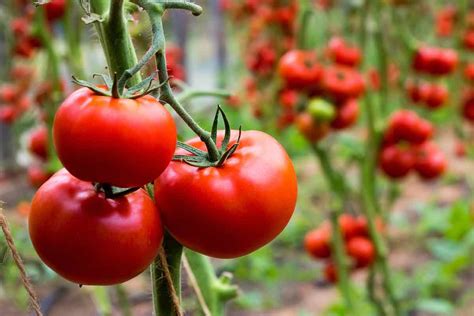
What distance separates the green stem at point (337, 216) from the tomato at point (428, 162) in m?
0.29

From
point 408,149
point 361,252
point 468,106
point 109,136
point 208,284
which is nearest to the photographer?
point 109,136

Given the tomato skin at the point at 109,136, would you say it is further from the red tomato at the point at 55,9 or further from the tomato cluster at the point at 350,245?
the tomato cluster at the point at 350,245

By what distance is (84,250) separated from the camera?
0.41 m

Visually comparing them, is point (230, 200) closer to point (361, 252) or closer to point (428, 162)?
point (361, 252)

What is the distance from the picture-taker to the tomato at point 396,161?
5.24 ft

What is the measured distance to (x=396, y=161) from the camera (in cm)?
161

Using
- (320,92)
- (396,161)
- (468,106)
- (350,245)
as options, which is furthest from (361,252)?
(468,106)

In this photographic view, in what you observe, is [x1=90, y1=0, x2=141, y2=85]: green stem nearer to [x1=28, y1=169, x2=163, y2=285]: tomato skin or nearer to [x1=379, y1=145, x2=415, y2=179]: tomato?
[x1=28, y1=169, x2=163, y2=285]: tomato skin

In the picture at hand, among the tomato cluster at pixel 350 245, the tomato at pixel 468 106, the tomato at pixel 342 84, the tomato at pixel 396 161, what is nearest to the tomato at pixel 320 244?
the tomato cluster at pixel 350 245

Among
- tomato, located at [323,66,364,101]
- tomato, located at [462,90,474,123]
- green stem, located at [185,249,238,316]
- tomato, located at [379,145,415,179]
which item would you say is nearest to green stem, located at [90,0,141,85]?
A: green stem, located at [185,249,238,316]

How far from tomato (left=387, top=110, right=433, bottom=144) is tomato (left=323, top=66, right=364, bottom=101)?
12cm

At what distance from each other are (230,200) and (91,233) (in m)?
0.09

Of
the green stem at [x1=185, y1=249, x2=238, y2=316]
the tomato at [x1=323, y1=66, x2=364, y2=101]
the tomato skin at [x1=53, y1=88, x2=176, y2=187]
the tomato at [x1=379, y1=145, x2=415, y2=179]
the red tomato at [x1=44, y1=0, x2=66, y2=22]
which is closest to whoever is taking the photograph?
the tomato skin at [x1=53, y1=88, x2=176, y2=187]

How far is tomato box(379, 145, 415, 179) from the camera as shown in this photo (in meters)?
1.60
